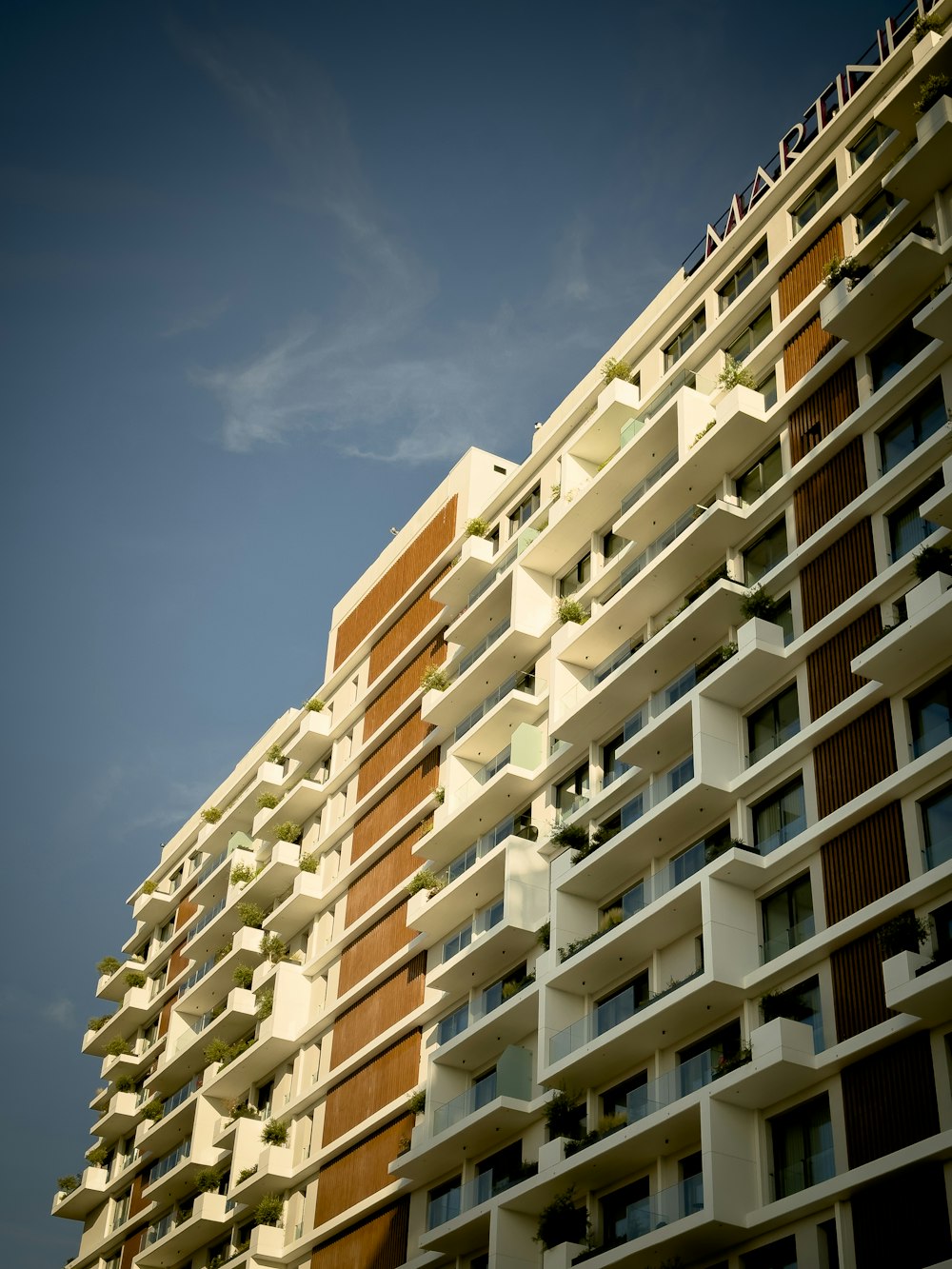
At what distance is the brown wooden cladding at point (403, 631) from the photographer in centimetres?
6150

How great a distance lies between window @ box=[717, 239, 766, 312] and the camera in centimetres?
4681

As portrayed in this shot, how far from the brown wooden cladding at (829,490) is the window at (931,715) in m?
6.37

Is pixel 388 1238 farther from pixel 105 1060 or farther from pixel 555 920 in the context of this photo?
pixel 105 1060

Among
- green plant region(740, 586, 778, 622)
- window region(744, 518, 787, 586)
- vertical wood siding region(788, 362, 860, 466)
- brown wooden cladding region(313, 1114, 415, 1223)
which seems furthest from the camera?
brown wooden cladding region(313, 1114, 415, 1223)

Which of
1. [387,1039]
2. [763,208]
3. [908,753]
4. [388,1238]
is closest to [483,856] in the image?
[387,1039]

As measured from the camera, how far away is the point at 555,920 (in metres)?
43.4

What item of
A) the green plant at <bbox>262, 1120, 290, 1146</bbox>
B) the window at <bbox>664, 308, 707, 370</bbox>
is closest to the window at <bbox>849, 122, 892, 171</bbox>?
the window at <bbox>664, 308, 707, 370</bbox>

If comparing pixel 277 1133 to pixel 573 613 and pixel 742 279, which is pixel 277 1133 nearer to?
pixel 573 613

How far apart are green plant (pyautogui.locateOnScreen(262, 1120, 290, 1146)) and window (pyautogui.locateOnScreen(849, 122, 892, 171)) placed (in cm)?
3841

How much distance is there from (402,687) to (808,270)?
82.0 ft

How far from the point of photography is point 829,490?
39531mm

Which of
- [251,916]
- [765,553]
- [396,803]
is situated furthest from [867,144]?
[251,916]

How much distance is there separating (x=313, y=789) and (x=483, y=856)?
19.0 m

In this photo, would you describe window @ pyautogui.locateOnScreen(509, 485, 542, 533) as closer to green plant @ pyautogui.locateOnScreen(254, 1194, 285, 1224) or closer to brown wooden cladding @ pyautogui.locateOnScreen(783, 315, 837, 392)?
brown wooden cladding @ pyautogui.locateOnScreen(783, 315, 837, 392)
